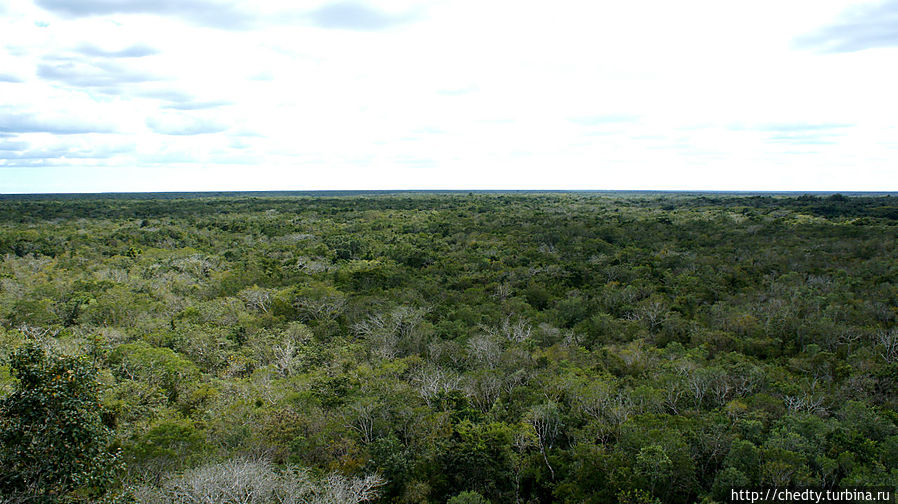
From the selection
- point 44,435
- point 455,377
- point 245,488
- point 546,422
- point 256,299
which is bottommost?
point 546,422

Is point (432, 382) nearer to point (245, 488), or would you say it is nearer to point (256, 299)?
point (245, 488)

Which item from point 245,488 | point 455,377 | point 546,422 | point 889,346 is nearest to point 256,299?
point 455,377

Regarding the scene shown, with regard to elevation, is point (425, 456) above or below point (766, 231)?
below

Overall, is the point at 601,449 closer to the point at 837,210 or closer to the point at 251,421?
the point at 251,421

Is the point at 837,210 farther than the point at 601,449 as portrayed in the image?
Yes

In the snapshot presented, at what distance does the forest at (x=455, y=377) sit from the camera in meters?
14.8

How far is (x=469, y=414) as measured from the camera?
20.6 meters

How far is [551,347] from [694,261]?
87.5 feet

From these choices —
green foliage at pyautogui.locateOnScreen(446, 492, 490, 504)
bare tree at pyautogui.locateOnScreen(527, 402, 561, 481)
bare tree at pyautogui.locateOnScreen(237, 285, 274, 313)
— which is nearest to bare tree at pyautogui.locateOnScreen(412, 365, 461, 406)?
bare tree at pyautogui.locateOnScreen(527, 402, 561, 481)

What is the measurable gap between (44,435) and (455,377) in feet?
55.0

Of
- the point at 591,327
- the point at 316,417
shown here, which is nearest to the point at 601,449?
the point at 316,417

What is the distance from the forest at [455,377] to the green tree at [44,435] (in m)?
0.05

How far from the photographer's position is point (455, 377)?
24.8 metres

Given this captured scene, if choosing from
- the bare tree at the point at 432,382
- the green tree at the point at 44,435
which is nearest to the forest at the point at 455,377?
the green tree at the point at 44,435
